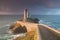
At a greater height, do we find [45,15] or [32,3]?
[32,3]

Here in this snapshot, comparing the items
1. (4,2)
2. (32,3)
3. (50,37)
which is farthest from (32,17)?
(50,37)

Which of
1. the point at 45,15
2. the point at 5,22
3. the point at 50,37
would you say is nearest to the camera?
the point at 50,37

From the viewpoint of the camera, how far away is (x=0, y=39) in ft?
18.1

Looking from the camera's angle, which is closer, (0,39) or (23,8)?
(0,39)

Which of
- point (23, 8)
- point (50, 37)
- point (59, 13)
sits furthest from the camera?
point (23, 8)

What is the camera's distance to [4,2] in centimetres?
632

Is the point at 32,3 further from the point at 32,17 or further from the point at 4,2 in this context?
the point at 4,2

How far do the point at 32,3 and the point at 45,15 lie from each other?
2.23 feet

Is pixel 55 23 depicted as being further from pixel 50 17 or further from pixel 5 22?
pixel 5 22

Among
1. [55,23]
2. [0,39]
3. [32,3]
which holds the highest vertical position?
[32,3]

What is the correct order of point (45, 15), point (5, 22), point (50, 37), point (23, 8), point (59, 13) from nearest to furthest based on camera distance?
point (50, 37)
point (59, 13)
point (45, 15)
point (23, 8)
point (5, 22)

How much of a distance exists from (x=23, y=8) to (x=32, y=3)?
562 mm

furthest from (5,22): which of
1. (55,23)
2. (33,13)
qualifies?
(55,23)

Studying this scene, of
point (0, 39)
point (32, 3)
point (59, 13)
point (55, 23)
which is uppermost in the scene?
point (32, 3)
